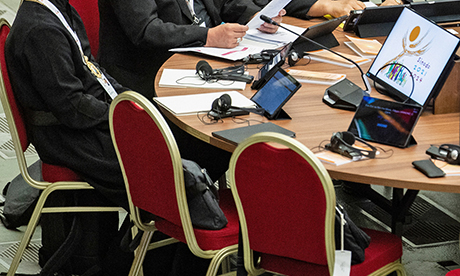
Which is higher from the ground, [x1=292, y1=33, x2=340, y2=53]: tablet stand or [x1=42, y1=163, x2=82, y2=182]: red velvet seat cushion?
[x1=292, y1=33, x2=340, y2=53]: tablet stand

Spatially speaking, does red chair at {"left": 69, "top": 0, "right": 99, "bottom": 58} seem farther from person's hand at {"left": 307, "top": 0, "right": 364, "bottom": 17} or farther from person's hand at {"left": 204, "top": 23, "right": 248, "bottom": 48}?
person's hand at {"left": 307, "top": 0, "right": 364, "bottom": 17}

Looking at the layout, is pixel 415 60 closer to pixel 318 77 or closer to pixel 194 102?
pixel 318 77

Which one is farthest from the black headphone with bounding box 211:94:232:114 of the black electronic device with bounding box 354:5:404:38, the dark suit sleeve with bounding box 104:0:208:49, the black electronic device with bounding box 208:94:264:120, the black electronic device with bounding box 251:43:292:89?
the black electronic device with bounding box 354:5:404:38

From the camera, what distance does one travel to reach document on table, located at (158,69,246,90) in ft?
7.04

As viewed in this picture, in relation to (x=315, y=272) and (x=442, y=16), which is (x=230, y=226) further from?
(x=442, y=16)

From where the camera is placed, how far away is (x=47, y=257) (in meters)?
2.33

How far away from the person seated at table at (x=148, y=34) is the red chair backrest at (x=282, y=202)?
125 centimetres

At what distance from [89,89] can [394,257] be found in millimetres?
1300

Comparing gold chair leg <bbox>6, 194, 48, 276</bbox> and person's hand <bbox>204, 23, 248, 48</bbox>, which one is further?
person's hand <bbox>204, 23, 248, 48</bbox>

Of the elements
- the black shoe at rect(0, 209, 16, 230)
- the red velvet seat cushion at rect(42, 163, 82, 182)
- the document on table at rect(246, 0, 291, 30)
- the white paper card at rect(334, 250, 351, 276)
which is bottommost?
the black shoe at rect(0, 209, 16, 230)

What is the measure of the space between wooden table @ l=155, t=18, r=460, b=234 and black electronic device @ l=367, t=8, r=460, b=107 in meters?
0.08

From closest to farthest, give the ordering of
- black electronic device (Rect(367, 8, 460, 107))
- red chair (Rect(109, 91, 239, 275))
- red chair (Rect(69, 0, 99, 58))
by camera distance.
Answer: red chair (Rect(109, 91, 239, 275)) → black electronic device (Rect(367, 8, 460, 107)) → red chair (Rect(69, 0, 99, 58))

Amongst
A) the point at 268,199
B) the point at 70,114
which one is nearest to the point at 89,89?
the point at 70,114

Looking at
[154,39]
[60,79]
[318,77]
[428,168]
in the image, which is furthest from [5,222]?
[428,168]
